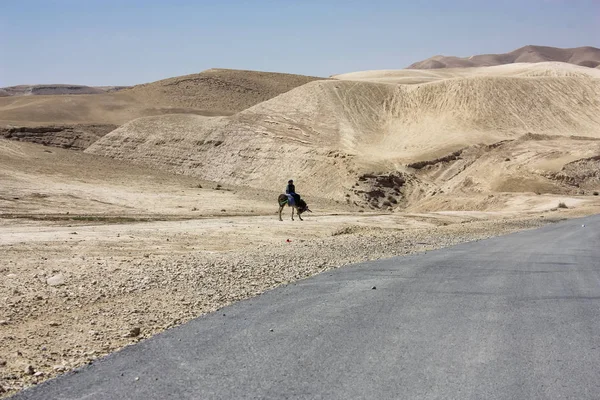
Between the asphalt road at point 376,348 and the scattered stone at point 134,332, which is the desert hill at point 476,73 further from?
the scattered stone at point 134,332

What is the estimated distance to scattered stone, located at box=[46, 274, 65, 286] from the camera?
1174 cm

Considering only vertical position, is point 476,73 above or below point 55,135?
above

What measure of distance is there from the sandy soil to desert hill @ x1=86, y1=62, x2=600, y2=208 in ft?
20.0

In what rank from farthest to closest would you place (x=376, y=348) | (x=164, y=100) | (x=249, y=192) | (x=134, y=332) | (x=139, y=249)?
(x=164, y=100), (x=249, y=192), (x=139, y=249), (x=134, y=332), (x=376, y=348)

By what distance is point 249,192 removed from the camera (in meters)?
43.8

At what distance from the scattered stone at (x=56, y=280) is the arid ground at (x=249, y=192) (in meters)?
0.06

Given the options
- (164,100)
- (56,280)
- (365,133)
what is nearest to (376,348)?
(56,280)

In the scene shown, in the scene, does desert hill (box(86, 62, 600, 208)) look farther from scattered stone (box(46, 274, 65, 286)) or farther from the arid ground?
scattered stone (box(46, 274, 65, 286))

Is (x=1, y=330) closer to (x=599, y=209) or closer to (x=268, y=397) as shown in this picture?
(x=268, y=397)

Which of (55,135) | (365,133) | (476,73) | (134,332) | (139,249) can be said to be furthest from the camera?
(476,73)

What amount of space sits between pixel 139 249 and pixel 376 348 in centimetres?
1119

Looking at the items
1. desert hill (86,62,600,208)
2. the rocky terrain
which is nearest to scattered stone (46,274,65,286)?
desert hill (86,62,600,208)

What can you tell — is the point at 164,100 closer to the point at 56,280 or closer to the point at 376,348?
the point at 56,280

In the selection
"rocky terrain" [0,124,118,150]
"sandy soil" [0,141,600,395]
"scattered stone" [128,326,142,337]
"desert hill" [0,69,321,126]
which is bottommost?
"sandy soil" [0,141,600,395]
